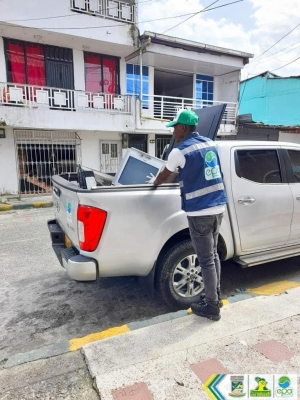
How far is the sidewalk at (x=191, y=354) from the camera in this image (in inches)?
68.9

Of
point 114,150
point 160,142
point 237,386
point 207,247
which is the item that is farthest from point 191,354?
point 160,142

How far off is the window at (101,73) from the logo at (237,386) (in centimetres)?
1186

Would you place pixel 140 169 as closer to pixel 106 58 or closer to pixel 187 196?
pixel 187 196

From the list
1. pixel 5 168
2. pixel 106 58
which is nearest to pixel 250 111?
pixel 106 58

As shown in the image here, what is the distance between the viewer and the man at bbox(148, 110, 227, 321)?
233 cm

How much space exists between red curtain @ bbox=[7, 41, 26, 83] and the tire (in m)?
10.5

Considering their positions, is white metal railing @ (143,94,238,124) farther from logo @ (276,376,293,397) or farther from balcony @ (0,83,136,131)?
logo @ (276,376,293,397)

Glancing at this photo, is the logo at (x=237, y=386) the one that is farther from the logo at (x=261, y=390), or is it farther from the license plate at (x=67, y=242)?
the license plate at (x=67, y=242)

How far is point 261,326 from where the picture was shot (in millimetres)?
2311

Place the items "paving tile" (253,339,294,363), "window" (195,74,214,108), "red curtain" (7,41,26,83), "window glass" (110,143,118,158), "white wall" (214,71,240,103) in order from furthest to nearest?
"window" (195,74,214,108), "white wall" (214,71,240,103), "window glass" (110,143,118,158), "red curtain" (7,41,26,83), "paving tile" (253,339,294,363)

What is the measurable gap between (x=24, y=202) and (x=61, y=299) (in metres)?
7.11

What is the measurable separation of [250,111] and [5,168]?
17337 millimetres

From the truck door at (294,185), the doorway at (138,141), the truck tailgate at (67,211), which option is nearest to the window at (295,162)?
the truck door at (294,185)

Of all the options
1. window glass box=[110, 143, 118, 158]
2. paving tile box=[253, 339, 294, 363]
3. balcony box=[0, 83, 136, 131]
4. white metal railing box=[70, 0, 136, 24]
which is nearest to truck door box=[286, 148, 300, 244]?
paving tile box=[253, 339, 294, 363]
